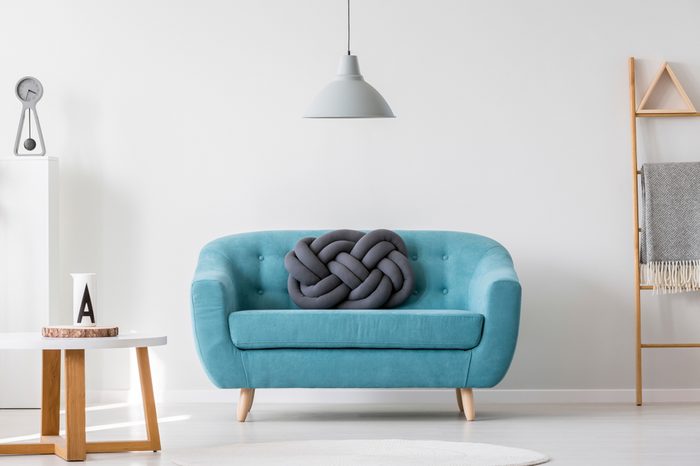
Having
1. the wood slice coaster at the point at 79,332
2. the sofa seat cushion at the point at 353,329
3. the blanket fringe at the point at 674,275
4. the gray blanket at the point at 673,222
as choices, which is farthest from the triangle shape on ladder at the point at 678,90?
the wood slice coaster at the point at 79,332

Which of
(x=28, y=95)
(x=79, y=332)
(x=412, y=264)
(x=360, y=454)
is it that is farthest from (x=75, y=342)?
(x=28, y=95)

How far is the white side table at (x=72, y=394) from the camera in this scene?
10.5ft

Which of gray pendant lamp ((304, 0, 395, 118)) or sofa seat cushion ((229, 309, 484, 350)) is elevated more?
gray pendant lamp ((304, 0, 395, 118))

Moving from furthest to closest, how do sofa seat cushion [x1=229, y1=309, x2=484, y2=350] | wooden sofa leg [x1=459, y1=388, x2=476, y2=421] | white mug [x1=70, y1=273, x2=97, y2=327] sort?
wooden sofa leg [x1=459, y1=388, x2=476, y2=421]
sofa seat cushion [x1=229, y1=309, x2=484, y2=350]
white mug [x1=70, y1=273, x2=97, y2=327]

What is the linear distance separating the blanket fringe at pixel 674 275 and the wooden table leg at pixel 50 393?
2747mm

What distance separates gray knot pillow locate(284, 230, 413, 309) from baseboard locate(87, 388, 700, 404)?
0.66 meters

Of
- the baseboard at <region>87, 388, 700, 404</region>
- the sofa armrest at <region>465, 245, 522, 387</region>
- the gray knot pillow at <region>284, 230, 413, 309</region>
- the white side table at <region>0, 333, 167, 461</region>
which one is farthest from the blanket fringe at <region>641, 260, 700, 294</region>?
the white side table at <region>0, 333, 167, 461</region>

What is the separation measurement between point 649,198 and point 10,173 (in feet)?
9.41

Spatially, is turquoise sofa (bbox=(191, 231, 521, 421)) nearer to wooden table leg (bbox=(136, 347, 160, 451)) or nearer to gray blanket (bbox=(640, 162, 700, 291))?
wooden table leg (bbox=(136, 347, 160, 451))

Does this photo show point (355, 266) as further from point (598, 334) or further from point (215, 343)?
point (598, 334)

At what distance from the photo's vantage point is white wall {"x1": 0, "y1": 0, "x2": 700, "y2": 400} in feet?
17.2

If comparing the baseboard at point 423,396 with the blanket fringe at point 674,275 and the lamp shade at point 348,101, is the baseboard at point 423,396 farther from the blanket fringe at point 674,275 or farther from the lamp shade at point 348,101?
the lamp shade at point 348,101

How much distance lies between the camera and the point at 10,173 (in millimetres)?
4969

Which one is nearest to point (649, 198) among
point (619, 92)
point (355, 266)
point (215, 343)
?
point (619, 92)
